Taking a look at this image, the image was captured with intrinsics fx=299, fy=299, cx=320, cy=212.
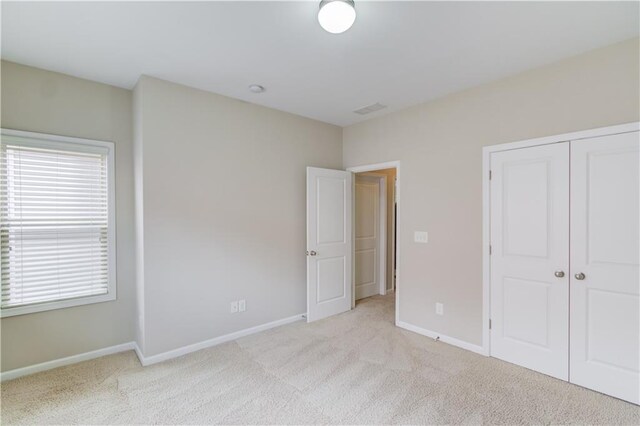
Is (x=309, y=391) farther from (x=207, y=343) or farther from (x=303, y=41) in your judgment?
(x=303, y=41)

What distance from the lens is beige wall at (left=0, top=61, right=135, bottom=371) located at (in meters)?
2.58

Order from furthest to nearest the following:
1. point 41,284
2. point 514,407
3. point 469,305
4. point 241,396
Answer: point 469,305 → point 41,284 → point 241,396 → point 514,407

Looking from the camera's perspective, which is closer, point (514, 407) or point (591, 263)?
point (514, 407)

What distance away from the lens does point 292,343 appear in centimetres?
325

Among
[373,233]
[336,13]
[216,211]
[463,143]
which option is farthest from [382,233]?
[336,13]

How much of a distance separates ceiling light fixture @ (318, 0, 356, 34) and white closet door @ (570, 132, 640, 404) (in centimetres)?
211

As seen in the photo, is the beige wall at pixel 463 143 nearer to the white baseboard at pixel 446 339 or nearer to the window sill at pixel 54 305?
the white baseboard at pixel 446 339

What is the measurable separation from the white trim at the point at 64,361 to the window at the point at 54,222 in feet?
1.63

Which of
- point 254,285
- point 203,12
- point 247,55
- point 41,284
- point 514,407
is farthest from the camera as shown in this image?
point 254,285

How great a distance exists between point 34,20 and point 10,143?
1.14 metres

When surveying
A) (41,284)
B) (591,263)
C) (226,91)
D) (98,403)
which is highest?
(226,91)

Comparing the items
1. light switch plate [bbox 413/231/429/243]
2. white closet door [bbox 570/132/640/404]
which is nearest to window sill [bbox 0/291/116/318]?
light switch plate [bbox 413/231/429/243]

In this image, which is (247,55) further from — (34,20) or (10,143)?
(10,143)

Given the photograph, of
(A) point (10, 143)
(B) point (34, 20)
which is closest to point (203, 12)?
(B) point (34, 20)
